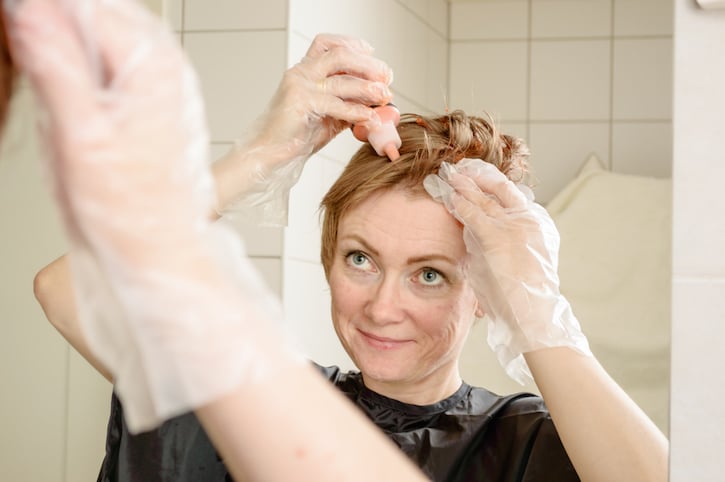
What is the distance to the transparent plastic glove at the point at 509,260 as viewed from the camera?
3.95 feet

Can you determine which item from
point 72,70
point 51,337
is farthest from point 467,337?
point 72,70

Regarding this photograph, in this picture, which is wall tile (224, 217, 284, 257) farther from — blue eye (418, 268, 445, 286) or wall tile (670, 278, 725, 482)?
wall tile (670, 278, 725, 482)

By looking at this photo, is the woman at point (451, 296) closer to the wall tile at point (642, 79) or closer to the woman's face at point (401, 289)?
the woman's face at point (401, 289)

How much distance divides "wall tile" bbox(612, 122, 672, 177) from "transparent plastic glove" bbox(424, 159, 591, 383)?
13 centimetres

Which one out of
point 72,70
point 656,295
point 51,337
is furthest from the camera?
point 51,337

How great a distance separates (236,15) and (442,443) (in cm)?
74

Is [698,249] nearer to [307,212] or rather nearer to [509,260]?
[509,260]

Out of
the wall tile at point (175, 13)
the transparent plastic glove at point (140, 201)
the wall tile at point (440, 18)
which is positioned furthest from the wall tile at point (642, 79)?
the transparent plastic glove at point (140, 201)

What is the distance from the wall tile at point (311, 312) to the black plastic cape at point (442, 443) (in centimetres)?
10

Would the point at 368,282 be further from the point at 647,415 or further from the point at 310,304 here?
the point at 647,415

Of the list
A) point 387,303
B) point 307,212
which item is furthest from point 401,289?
point 307,212

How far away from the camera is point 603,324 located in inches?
47.5

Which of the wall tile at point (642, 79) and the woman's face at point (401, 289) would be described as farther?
the woman's face at point (401, 289)

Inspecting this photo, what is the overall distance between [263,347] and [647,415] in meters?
0.78
